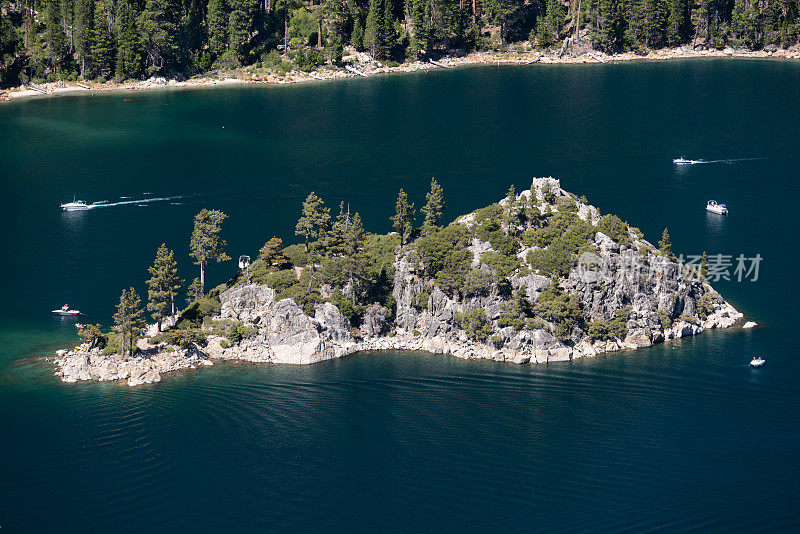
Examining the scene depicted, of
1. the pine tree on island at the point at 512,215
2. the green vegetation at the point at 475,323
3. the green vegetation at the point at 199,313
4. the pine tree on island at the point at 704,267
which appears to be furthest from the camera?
the pine tree on island at the point at 704,267

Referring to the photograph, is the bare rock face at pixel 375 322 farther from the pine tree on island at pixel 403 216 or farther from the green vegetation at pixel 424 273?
the pine tree on island at pixel 403 216

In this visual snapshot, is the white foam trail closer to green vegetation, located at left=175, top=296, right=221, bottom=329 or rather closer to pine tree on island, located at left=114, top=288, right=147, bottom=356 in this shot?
green vegetation, located at left=175, top=296, right=221, bottom=329

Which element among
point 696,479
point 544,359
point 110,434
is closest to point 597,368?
point 544,359

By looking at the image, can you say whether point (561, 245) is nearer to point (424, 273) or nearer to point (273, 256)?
point (424, 273)

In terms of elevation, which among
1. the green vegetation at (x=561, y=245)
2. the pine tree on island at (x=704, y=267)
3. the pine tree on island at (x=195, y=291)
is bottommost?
the pine tree on island at (x=195, y=291)

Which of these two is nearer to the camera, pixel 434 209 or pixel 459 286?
pixel 459 286

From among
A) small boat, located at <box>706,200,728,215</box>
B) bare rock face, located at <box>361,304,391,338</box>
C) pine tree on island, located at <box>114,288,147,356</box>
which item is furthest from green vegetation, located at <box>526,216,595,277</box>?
pine tree on island, located at <box>114,288,147,356</box>

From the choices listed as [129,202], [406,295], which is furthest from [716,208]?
[129,202]

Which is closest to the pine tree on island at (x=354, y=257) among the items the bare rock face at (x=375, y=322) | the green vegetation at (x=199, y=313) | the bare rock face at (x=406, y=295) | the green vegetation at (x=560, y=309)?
the bare rock face at (x=375, y=322)
